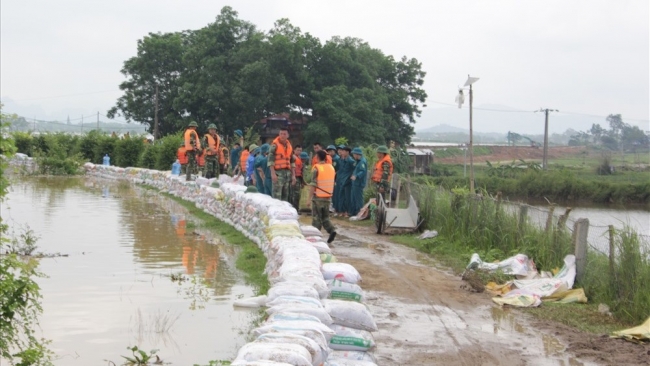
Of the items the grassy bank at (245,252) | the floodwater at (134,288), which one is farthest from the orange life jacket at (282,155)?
the floodwater at (134,288)

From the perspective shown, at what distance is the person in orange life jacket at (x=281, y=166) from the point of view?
1441 centimetres

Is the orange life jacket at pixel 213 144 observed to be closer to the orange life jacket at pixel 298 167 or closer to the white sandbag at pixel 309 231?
the orange life jacket at pixel 298 167

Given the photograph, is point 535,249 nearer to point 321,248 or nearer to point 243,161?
point 321,248

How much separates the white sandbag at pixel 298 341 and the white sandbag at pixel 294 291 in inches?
57.7

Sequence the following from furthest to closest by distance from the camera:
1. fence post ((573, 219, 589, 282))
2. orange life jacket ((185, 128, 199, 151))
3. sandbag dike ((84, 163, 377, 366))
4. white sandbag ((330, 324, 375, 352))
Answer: orange life jacket ((185, 128, 199, 151)) < fence post ((573, 219, 589, 282)) < white sandbag ((330, 324, 375, 352)) < sandbag dike ((84, 163, 377, 366))

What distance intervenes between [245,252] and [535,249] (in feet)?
13.4

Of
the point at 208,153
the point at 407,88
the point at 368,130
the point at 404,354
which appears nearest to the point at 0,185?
the point at 404,354

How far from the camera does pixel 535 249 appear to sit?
35.6 feet

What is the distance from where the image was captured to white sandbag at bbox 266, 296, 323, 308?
22.1ft

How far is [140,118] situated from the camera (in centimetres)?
4822

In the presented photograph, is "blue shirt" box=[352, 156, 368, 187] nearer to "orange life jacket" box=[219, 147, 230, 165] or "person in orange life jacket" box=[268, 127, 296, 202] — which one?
"person in orange life jacket" box=[268, 127, 296, 202]

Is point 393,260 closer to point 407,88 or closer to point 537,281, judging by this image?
point 537,281

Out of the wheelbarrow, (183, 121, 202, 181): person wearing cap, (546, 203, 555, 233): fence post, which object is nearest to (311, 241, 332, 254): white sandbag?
(546, 203, 555, 233): fence post

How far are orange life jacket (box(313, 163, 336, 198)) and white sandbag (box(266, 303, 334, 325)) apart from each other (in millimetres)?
5776
